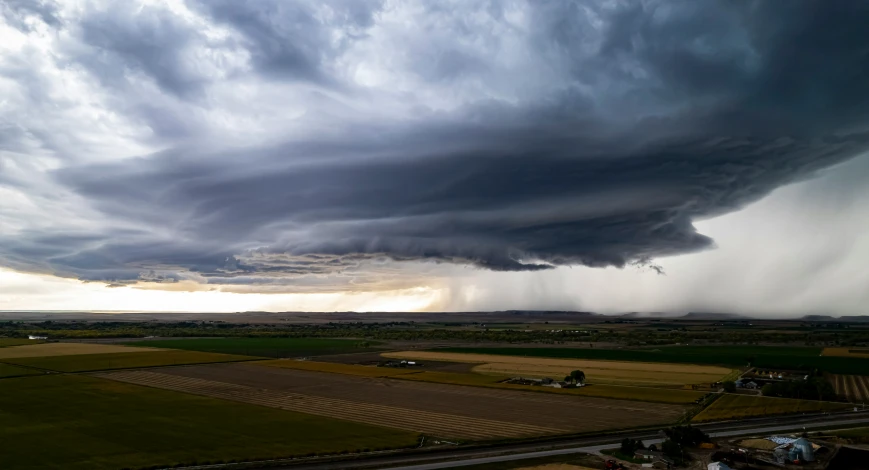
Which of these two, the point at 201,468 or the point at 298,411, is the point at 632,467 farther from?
the point at 298,411

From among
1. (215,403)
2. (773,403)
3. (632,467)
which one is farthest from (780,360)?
(215,403)

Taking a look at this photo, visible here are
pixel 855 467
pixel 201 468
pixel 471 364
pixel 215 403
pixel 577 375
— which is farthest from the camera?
pixel 471 364

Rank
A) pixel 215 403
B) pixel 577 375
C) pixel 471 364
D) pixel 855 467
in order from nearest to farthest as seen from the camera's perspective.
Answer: pixel 855 467, pixel 215 403, pixel 577 375, pixel 471 364

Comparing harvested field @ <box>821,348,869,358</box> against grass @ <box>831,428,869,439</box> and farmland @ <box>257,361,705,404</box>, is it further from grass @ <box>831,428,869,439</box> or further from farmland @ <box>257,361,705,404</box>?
grass @ <box>831,428,869,439</box>

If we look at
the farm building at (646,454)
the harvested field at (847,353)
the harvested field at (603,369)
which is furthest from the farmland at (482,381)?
the harvested field at (847,353)

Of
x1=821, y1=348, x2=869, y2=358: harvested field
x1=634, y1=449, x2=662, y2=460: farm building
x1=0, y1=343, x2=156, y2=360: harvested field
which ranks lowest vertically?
x1=634, y1=449, x2=662, y2=460: farm building

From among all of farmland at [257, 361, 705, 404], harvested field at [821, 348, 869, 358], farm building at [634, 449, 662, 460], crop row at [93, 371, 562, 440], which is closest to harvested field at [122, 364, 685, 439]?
crop row at [93, 371, 562, 440]

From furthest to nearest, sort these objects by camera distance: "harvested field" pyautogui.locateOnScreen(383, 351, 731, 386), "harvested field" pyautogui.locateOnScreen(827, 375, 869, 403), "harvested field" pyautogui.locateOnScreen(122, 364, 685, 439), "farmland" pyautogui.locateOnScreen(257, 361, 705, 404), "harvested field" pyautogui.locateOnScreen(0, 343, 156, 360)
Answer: "harvested field" pyautogui.locateOnScreen(0, 343, 156, 360) < "harvested field" pyautogui.locateOnScreen(383, 351, 731, 386) < "harvested field" pyautogui.locateOnScreen(827, 375, 869, 403) < "farmland" pyautogui.locateOnScreen(257, 361, 705, 404) < "harvested field" pyautogui.locateOnScreen(122, 364, 685, 439)

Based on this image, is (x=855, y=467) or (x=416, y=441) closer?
(x=855, y=467)
